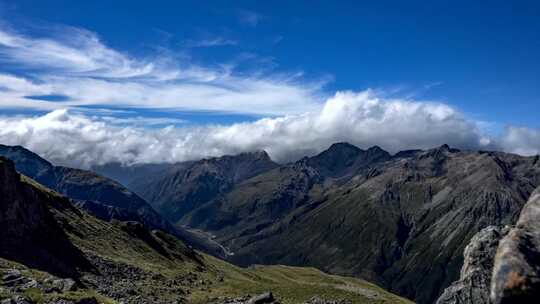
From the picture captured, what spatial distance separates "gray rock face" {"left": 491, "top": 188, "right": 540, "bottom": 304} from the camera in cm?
1831

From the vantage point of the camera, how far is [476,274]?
90.1ft

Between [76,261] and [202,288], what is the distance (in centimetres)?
2755

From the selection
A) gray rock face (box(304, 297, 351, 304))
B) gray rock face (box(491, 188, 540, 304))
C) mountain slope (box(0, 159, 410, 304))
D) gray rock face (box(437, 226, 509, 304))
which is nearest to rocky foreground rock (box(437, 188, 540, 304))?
gray rock face (box(491, 188, 540, 304))

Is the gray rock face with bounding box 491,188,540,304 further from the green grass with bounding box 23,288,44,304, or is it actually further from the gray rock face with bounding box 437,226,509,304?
the green grass with bounding box 23,288,44,304

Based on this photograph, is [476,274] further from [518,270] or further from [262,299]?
[262,299]

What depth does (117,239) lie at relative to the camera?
5290 inches

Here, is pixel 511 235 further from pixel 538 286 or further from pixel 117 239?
pixel 117 239

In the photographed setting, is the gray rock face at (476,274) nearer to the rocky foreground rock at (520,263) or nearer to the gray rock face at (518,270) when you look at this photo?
the rocky foreground rock at (520,263)

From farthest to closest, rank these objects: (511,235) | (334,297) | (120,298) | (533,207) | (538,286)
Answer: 1. (334,297)
2. (120,298)
3. (533,207)
4. (511,235)
5. (538,286)

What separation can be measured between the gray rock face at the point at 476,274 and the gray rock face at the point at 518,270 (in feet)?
24.1

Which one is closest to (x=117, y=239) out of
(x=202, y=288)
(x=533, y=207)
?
(x=202, y=288)

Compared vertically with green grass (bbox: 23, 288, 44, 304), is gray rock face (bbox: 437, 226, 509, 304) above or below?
above

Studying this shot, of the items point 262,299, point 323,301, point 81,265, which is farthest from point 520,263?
point 81,265

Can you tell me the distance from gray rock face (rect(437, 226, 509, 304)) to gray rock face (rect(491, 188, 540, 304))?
24.1 ft
